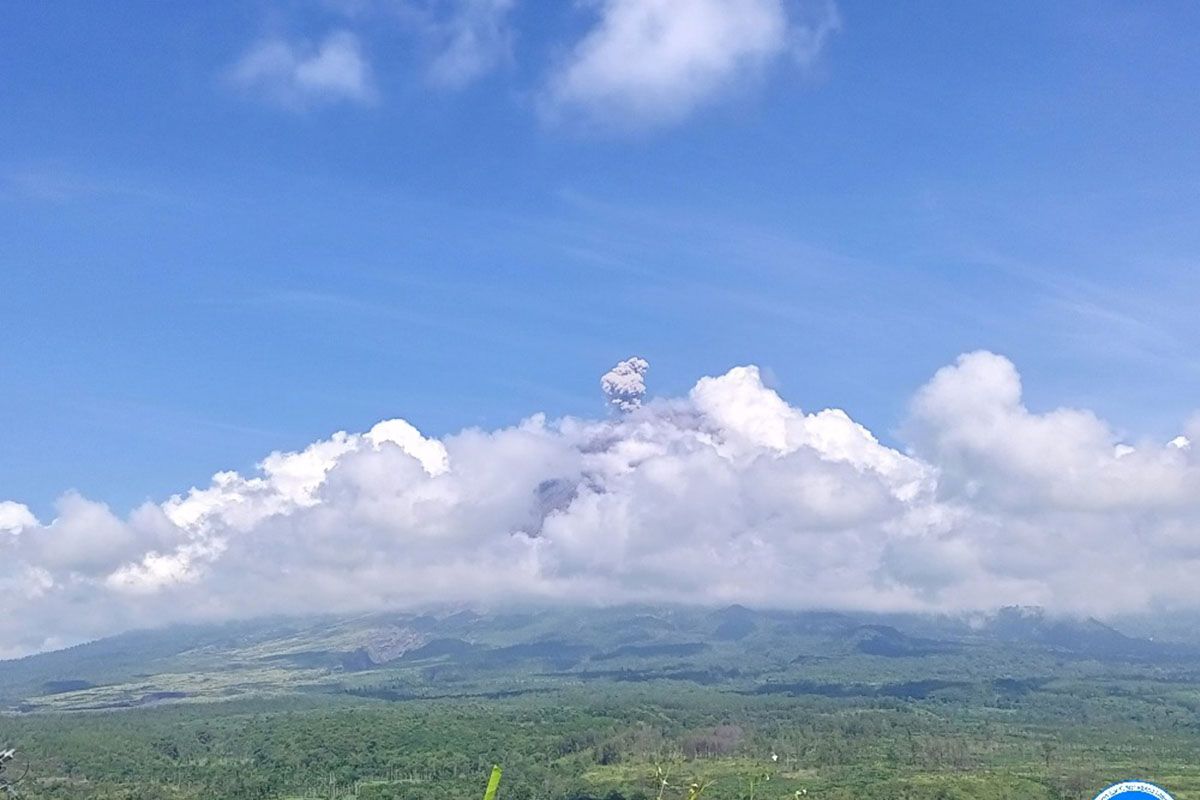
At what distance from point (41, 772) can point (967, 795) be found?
113489 millimetres

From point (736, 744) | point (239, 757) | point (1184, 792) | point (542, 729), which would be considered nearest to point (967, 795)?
point (1184, 792)

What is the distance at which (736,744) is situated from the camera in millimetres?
181500

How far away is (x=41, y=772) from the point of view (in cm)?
14738

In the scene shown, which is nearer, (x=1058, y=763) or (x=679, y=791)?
(x=679, y=791)

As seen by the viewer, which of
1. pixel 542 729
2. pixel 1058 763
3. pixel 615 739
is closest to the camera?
pixel 1058 763

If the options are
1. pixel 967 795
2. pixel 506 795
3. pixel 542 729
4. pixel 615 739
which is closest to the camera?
pixel 967 795

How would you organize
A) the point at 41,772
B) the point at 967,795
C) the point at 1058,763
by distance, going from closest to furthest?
the point at 967,795, the point at 41,772, the point at 1058,763

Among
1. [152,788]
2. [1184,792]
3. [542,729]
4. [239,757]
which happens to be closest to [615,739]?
[542,729]

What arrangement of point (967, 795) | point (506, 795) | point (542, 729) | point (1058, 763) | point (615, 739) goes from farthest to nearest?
point (542, 729) → point (615, 739) → point (1058, 763) → point (506, 795) → point (967, 795)

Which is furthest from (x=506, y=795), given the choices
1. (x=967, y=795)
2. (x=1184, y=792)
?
(x=1184, y=792)

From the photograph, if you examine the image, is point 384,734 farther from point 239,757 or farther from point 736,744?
point 736,744

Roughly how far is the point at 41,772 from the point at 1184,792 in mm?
137118

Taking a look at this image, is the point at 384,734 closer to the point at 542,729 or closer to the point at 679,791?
the point at 542,729

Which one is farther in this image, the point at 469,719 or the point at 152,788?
the point at 469,719
